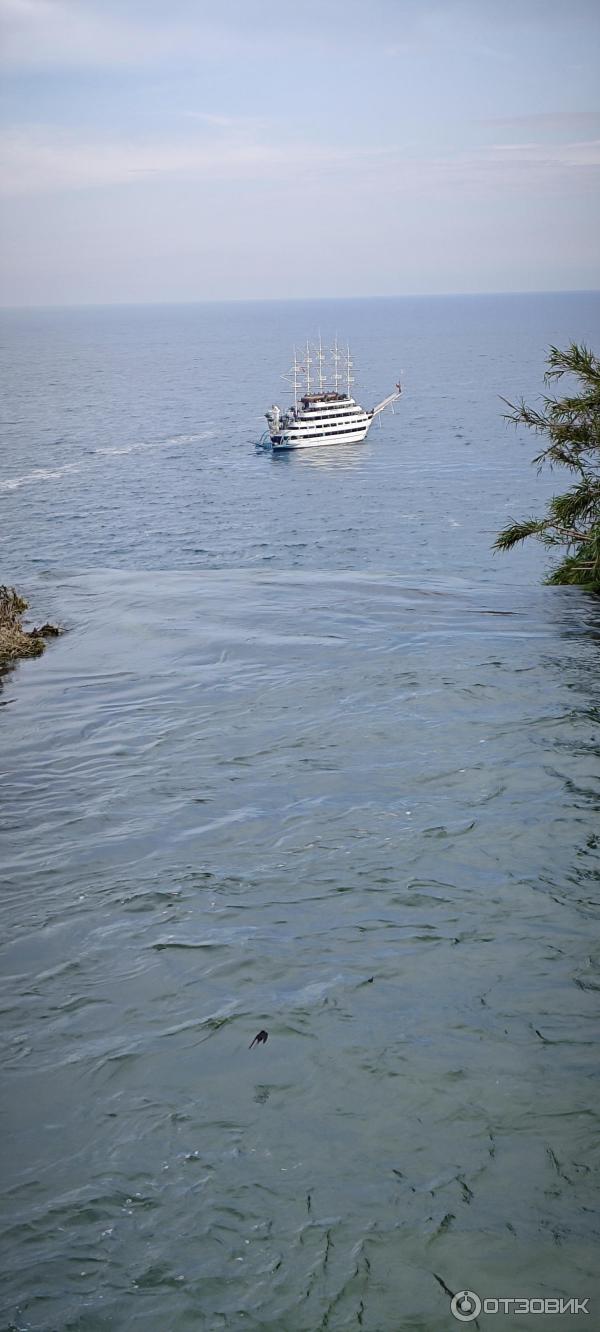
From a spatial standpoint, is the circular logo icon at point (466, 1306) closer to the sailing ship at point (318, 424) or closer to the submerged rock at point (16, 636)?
the submerged rock at point (16, 636)

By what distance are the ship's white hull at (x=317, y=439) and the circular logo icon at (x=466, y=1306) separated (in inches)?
3998

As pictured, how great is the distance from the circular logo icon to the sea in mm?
76

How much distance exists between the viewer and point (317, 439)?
11162 centimetres

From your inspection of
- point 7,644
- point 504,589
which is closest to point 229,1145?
point 7,644

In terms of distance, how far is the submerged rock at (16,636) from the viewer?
34250 millimetres

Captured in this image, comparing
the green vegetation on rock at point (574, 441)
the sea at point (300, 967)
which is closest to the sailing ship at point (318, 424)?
the sea at point (300, 967)

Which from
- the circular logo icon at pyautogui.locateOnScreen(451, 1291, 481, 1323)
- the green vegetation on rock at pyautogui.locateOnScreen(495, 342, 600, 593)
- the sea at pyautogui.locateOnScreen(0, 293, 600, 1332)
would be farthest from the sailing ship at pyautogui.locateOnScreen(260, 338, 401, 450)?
the circular logo icon at pyautogui.locateOnScreen(451, 1291, 481, 1323)

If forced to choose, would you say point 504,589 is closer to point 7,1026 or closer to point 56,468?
point 7,1026

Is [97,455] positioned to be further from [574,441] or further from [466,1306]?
[466,1306]

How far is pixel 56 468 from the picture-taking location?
99500mm

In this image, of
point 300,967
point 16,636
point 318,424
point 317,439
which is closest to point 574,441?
point 16,636

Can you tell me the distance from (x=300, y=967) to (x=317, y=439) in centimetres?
9861

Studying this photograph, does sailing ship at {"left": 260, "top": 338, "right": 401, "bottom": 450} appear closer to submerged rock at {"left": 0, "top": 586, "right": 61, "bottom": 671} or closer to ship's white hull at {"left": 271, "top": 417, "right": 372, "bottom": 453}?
ship's white hull at {"left": 271, "top": 417, "right": 372, "bottom": 453}

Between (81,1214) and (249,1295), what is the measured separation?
7.39 feet
